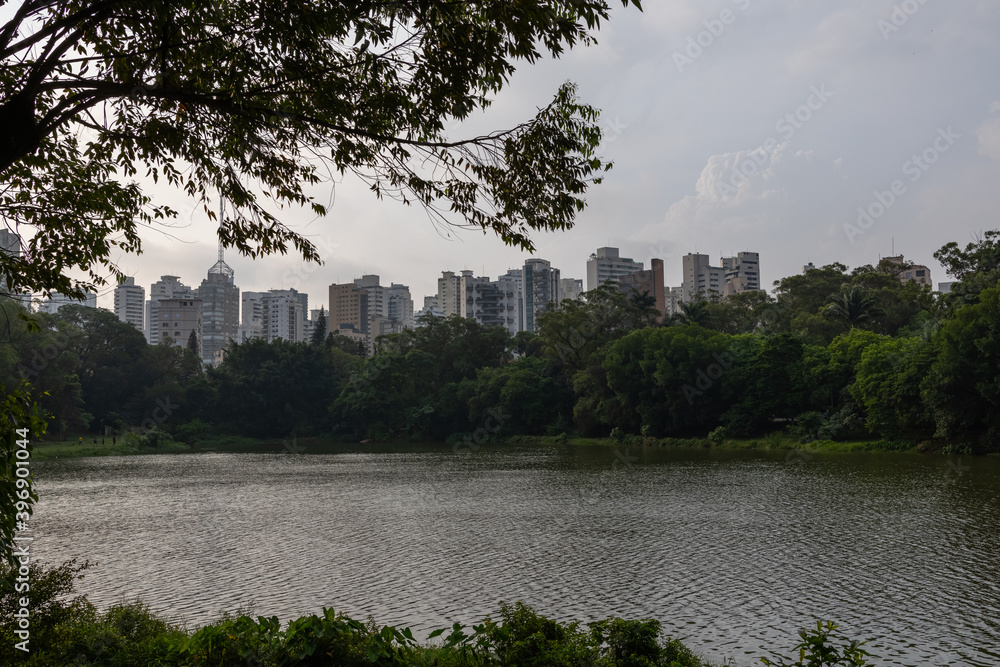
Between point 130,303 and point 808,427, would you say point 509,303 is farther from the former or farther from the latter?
point 130,303

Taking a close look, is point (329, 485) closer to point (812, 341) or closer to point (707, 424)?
point (707, 424)

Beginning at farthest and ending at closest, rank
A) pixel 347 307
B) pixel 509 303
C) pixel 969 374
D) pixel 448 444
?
pixel 347 307, pixel 509 303, pixel 448 444, pixel 969 374

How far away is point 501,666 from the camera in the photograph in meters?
5.55

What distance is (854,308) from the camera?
48906 mm

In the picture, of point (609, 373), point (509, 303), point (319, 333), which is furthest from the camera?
point (509, 303)

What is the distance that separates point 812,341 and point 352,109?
162 ft

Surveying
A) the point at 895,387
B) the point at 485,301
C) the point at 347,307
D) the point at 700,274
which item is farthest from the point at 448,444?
the point at 347,307

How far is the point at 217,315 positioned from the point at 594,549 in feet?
535

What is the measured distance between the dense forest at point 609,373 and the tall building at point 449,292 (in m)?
66.3

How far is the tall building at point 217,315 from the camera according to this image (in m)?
161

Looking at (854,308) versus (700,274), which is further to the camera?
(700,274)

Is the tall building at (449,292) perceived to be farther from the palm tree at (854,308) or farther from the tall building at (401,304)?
the palm tree at (854,308)

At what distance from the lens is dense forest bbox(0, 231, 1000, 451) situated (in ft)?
120

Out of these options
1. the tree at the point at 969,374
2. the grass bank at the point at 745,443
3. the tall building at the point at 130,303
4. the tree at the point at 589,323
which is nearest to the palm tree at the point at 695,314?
the tree at the point at 589,323
